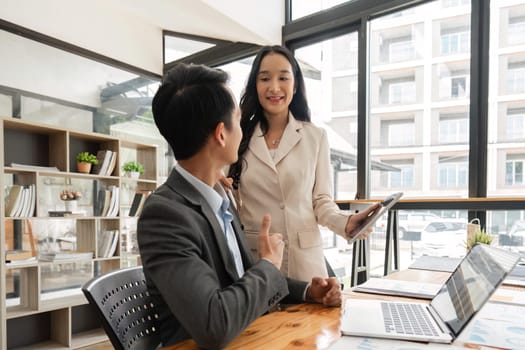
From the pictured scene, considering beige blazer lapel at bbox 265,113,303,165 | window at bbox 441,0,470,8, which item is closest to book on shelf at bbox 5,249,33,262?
beige blazer lapel at bbox 265,113,303,165

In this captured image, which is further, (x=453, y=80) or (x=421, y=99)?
(x=421, y=99)

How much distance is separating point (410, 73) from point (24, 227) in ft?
11.0

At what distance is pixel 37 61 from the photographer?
3422 millimetres

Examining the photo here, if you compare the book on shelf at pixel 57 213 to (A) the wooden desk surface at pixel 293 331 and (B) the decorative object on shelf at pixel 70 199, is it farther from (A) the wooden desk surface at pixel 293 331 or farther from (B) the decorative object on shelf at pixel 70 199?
(A) the wooden desk surface at pixel 293 331

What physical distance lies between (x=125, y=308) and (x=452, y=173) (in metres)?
2.68

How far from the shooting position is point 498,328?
2.81 feet

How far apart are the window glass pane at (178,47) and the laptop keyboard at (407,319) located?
13.3ft

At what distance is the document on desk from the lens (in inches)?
45.6

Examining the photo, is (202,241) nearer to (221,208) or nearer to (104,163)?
(221,208)

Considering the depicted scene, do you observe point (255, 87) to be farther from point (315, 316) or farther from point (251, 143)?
point (315, 316)

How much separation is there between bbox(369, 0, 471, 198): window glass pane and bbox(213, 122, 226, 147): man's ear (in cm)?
241

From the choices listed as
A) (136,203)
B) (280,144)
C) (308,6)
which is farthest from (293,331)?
(308,6)

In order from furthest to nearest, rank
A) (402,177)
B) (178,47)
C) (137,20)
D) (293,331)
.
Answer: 1. (178,47)
2. (137,20)
3. (402,177)
4. (293,331)

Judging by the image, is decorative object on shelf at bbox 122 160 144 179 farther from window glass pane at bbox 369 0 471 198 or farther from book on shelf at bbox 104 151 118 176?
window glass pane at bbox 369 0 471 198
